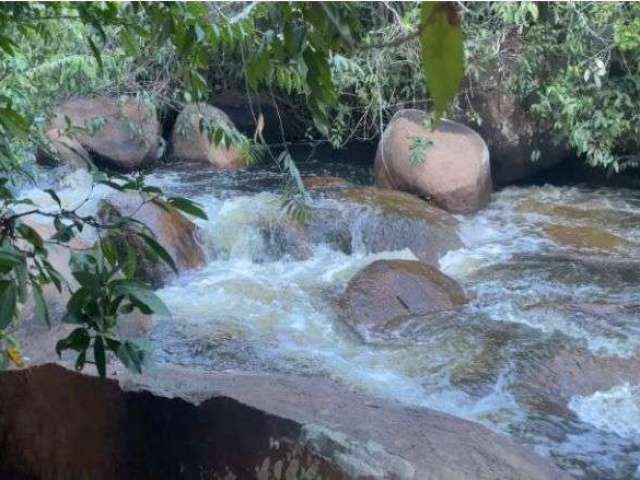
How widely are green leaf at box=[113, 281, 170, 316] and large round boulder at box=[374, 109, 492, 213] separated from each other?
632cm

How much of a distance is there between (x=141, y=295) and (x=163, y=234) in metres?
4.81

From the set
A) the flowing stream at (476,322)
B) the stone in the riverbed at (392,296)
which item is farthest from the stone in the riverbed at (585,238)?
the stone in the riverbed at (392,296)

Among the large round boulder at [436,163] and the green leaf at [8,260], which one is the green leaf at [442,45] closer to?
the green leaf at [8,260]

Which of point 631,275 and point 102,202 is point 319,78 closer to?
point 102,202

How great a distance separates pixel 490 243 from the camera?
6.96 meters

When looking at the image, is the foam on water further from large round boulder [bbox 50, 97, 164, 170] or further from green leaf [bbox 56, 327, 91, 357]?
large round boulder [bbox 50, 97, 164, 170]

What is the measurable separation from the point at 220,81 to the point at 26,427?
7250 millimetres

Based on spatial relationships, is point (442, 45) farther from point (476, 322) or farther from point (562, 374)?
point (476, 322)

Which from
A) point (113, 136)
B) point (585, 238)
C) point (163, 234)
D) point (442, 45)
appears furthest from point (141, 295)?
point (113, 136)

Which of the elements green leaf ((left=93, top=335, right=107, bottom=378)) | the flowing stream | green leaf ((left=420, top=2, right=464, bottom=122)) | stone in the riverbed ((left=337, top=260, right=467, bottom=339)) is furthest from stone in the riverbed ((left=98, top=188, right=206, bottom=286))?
green leaf ((left=420, top=2, right=464, bottom=122))

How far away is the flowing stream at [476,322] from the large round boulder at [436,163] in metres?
0.25

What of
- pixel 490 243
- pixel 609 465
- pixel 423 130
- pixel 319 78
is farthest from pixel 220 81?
pixel 319 78

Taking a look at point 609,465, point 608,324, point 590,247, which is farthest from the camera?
point 590,247

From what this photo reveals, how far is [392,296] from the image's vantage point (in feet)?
17.6
